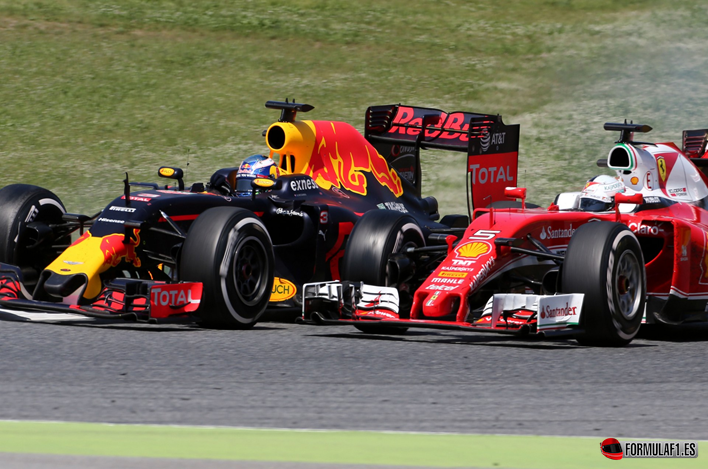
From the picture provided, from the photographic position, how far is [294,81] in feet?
115

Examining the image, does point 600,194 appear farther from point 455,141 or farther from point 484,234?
point 455,141

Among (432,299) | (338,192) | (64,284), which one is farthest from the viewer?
(338,192)

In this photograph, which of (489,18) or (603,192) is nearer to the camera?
(603,192)

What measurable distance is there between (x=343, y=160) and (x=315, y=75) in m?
24.7

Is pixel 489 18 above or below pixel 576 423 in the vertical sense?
above

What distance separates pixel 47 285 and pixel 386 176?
14.3 feet

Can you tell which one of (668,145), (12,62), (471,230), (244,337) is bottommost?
(244,337)

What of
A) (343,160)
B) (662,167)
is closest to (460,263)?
(662,167)

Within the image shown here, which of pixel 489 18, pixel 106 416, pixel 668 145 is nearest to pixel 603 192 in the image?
pixel 668 145

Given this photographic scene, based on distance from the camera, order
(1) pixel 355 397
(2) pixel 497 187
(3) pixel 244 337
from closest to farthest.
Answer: (1) pixel 355 397 < (3) pixel 244 337 < (2) pixel 497 187

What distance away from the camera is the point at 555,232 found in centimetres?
899

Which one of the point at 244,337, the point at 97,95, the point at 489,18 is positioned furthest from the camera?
the point at 489,18

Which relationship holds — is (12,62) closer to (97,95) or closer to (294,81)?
(97,95)

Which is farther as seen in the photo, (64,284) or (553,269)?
(553,269)
